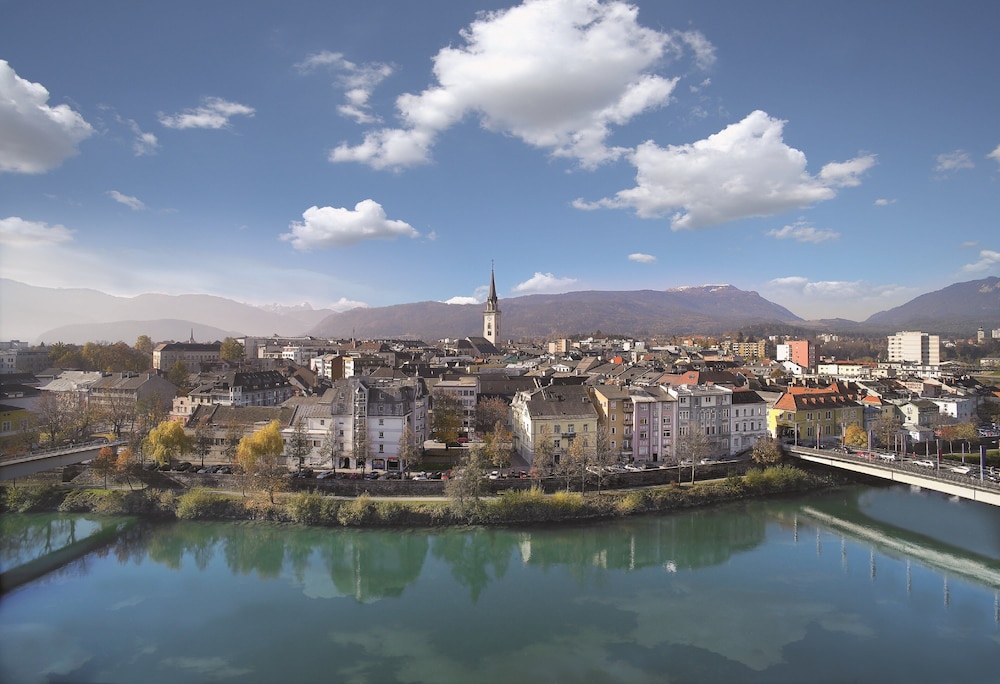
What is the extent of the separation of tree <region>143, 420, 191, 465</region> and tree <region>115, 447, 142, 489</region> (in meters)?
0.68

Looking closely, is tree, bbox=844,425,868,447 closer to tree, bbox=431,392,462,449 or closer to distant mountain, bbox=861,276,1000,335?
tree, bbox=431,392,462,449

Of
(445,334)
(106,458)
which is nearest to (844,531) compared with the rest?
(106,458)

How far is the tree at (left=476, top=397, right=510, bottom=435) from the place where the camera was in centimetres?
2467

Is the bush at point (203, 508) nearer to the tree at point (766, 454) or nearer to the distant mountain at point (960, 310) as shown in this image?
the tree at point (766, 454)

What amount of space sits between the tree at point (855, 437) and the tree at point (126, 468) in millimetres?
27907

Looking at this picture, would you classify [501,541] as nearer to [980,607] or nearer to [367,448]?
[367,448]

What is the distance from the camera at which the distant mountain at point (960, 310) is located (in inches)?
4936

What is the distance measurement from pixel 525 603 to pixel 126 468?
557 inches

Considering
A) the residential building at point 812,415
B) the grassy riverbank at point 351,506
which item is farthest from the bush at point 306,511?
the residential building at point 812,415

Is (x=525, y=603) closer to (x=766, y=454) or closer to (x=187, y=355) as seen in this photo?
(x=766, y=454)

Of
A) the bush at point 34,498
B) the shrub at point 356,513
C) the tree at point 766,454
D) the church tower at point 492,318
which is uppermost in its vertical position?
the church tower at point 492,318

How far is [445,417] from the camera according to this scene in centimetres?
2231

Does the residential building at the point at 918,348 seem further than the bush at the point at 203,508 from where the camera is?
Yes

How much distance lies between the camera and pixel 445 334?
164 meters
